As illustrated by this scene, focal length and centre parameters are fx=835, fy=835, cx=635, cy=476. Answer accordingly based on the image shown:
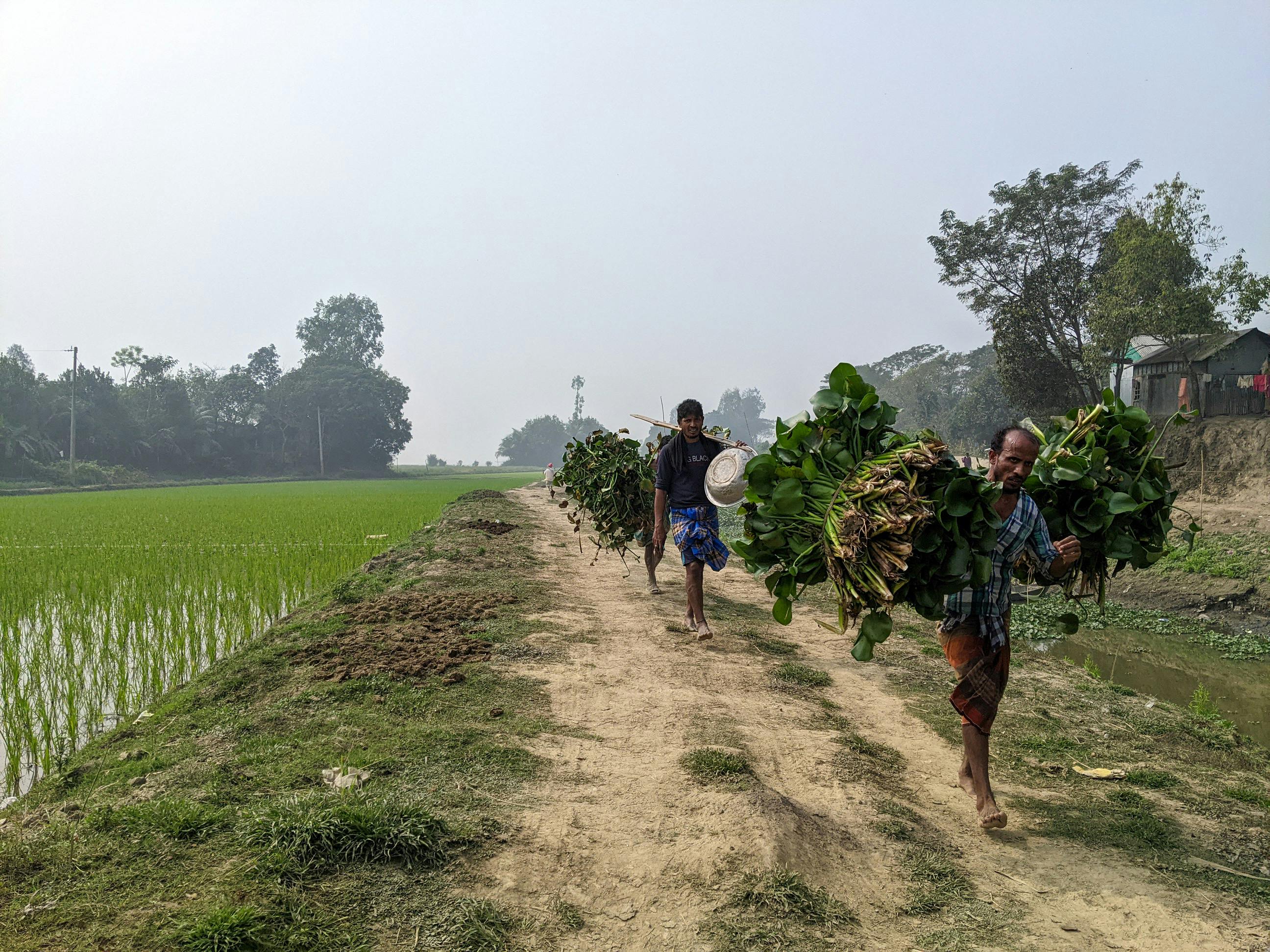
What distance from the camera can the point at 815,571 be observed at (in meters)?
3.70

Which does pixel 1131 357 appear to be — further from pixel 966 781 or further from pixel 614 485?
pixel 966 781

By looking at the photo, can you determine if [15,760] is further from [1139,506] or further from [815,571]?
[1139,506]

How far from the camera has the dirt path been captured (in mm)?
3014

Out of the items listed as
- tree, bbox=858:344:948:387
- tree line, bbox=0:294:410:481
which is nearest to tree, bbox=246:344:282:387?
tree line, bbox=0:294:410:481

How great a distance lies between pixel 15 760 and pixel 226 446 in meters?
62.2

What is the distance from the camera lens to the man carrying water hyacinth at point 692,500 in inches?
271

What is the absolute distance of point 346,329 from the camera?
3565 inches

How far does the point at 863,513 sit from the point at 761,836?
138 cm

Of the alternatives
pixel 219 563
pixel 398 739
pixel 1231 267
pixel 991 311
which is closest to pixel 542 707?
pixel 398 739

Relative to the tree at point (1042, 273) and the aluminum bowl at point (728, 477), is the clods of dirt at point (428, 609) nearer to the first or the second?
the aluminum bowl at point (728, 477)

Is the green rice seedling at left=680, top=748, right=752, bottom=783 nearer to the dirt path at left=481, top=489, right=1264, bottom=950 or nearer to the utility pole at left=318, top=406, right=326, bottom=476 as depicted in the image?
the dirt path at left=481, top=489, right=1264, bottom=950

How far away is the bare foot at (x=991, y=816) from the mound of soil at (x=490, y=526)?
11308 millimetres

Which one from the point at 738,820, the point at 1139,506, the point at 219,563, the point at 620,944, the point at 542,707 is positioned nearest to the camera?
the point at 620,944

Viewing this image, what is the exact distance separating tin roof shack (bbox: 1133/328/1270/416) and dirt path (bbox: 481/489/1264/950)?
75.7 ft
